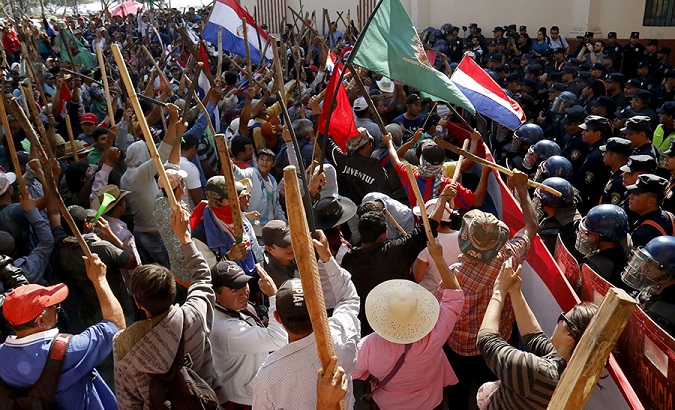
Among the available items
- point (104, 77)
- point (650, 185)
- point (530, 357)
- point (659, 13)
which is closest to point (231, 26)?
point (104, 77)

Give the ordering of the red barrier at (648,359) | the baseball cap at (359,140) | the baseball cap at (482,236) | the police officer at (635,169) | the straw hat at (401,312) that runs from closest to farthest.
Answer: the red barrier at (648,359) → the straw hat at (401,312) → the baseball cap at (482,236) → the police officer at (635,169) → the baseball cap at (359,140)

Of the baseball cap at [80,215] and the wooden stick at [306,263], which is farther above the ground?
the wooden stick at [306,263]

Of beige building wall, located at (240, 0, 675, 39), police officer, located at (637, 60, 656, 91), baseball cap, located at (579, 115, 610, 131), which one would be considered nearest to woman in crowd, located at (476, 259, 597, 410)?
baseball cap, located at (579, 115, 610, 131)

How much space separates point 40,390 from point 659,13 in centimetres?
1628

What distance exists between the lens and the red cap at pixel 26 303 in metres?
2.58

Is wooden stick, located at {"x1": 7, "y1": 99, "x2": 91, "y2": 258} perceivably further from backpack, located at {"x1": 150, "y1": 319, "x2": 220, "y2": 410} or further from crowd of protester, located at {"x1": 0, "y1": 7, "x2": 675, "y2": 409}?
backpack, located at {"x1": 150, "y1": 319, "x2": 220, "y2": 410}

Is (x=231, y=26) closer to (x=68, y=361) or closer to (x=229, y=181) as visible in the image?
(x=229, y=181)

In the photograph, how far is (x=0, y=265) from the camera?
11.2 feet

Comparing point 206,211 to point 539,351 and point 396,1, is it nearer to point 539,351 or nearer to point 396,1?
point 396,1

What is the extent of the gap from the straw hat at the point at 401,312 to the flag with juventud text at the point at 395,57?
199 cm

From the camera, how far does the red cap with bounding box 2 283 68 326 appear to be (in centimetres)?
258

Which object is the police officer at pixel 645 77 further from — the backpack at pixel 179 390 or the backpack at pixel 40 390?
the backpack at pixel 40 390

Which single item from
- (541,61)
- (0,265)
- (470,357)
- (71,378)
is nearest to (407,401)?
(470,357)

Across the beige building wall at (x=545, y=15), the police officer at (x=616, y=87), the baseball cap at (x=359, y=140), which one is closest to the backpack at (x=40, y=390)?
the baseball cap at (x=359, y=140)
